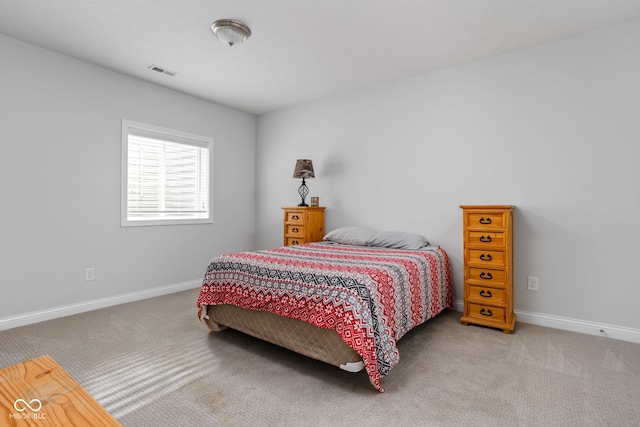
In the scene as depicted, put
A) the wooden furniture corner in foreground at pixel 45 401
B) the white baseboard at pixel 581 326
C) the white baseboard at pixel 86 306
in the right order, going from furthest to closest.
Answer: the white baseboard at pixel 86 306 < the white baseboard at pixel 581 326 < the wooden furniture corner in foreground at pixel 45 401

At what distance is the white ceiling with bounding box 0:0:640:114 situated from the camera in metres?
2.32

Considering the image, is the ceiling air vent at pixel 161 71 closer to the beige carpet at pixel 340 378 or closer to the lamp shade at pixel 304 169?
the lamp shade at pixel 304 169

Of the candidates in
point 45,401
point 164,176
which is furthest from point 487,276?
point 164,176

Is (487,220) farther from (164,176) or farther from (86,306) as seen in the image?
(86,306)

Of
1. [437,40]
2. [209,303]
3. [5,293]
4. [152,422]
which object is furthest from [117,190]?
[437,40]

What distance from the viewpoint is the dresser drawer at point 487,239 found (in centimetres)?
269

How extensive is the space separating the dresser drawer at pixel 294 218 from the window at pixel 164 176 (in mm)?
1081

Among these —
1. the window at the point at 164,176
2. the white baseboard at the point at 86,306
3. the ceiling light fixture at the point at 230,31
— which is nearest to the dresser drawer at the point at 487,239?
the ceiling light fixture at the point at 230,31

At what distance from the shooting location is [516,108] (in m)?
2.95

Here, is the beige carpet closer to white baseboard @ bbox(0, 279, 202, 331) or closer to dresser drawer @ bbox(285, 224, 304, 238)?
white baseboard @ bbox(0, 279, 202, 331)

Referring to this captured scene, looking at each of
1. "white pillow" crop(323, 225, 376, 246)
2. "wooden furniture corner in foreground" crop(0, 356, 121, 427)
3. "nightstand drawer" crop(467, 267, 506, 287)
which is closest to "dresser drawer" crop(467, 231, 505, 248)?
"nightstand drawer" crop(467, 267, 506, 287)

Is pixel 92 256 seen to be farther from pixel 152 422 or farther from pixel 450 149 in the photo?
pixel 450 149

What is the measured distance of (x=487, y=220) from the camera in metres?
→ 2.75

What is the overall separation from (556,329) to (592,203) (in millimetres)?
1080
